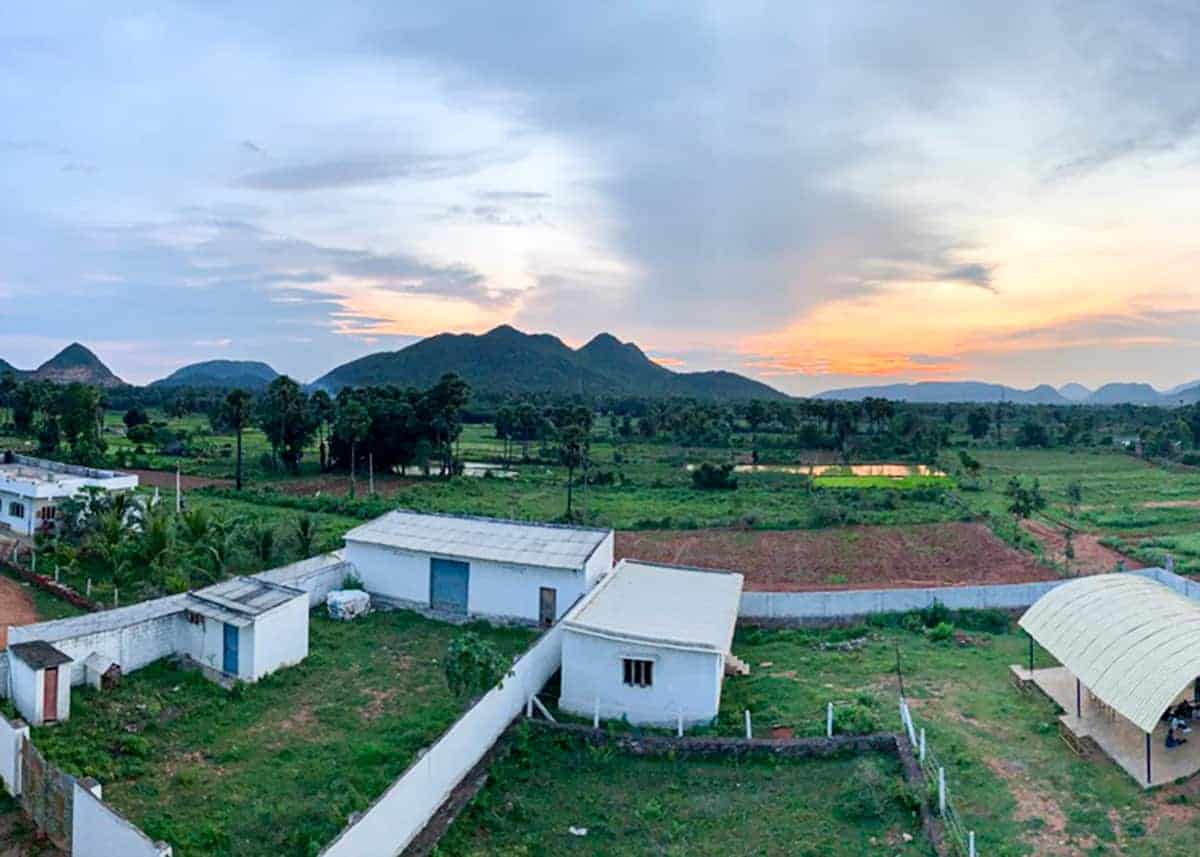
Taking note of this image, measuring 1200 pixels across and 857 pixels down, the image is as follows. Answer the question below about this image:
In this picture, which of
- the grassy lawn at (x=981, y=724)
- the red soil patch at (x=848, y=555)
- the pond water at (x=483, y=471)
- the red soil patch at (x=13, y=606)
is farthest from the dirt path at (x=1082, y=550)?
the red soil patch at (x=13, y=606)

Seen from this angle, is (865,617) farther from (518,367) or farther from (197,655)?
(518,367)

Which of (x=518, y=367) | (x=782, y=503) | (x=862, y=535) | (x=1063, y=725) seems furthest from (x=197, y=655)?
(x=518, y=367)

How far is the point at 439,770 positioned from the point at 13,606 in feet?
47.8

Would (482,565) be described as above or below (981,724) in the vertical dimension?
above

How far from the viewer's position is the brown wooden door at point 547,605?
66.8 feet

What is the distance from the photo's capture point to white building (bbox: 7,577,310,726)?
1366cm

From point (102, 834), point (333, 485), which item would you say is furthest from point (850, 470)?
point (102, 834)

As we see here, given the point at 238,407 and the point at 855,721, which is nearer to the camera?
the point at 855,721

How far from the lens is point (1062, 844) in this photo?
10.5 meters

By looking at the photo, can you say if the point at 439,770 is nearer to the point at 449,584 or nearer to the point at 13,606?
the point at 449,584

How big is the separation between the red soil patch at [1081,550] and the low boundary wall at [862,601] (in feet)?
20.5

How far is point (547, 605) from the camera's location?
20.5m

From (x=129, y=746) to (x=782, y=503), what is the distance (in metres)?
32.6

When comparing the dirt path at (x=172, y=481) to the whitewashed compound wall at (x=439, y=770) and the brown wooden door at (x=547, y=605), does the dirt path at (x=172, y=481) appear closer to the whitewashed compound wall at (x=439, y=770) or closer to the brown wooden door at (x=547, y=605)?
the brown wooden door at (x=547, y=605)
